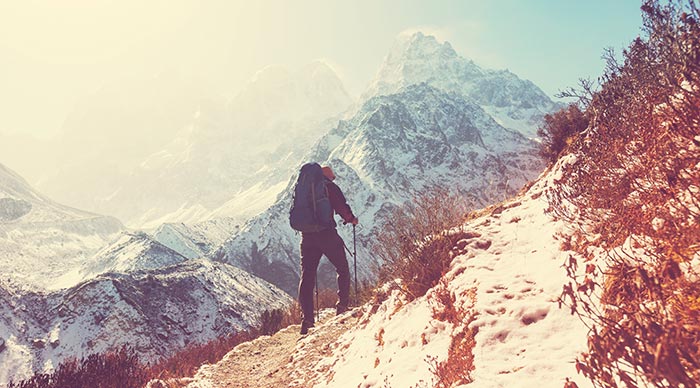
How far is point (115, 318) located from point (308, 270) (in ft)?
71.3

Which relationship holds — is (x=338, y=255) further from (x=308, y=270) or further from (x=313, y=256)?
(x=308, y=270)

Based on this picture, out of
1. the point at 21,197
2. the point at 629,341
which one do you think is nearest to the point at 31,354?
the point at 629,341

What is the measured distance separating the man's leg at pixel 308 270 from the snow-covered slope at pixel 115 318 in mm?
14295

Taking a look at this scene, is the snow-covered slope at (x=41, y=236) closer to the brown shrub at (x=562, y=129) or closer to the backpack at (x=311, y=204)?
the backpack at (x=311, y=204)

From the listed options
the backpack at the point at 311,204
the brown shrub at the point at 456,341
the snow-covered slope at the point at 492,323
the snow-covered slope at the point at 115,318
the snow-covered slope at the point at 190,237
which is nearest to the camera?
the snow-covered slope at the point at 492,323

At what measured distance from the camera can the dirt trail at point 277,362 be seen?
5.84 m

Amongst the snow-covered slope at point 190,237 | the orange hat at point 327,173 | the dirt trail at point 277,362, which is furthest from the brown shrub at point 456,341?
the snow-covered slope at point 190,237

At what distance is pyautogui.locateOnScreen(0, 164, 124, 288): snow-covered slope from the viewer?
11162cm

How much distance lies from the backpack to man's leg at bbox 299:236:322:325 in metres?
0.36

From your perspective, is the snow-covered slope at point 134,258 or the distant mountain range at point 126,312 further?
the snow-covered slope at point 134,258

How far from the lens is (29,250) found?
131 metres

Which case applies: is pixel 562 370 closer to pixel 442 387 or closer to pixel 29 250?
pixel 442 387

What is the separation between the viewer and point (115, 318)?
78.6 ft

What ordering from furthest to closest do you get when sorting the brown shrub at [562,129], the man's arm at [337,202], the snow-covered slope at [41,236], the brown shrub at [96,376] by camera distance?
the snow-covered slope at [41,236], the brown shrub at [562,129], the man's arm at [337,202], the brown shrub at [96,376]
